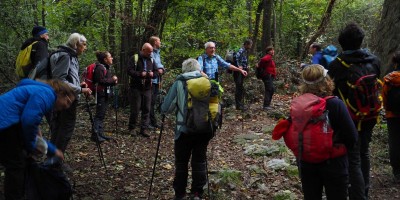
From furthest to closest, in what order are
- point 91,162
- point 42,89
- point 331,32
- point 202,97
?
point 331,32 < point 91,162 < point 202,97 < point 42,89

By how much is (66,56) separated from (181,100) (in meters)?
1.95

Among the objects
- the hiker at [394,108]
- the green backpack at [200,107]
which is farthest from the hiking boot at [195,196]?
the hiker at [394,108]

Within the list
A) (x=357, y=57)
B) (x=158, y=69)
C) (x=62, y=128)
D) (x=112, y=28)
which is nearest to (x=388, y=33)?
(x=357, y=57)

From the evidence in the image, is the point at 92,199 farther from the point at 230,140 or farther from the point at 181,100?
the point at 230,140

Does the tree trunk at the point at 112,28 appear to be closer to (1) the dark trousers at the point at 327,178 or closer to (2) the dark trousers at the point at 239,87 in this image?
(2) the dark trousers at the point at 239,87

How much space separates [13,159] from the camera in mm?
4055

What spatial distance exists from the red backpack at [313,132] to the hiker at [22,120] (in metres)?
2.33

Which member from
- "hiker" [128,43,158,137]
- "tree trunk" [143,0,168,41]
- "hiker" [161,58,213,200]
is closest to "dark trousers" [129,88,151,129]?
"hiker" [128,43,158,137]

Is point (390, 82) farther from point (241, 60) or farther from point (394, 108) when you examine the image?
point (241, 60)

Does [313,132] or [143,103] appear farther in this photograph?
[143,103]

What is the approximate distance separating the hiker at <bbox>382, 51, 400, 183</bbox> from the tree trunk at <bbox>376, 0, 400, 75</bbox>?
10.6 feet

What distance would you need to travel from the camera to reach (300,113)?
3.63 meters

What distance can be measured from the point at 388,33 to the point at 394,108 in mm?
3986

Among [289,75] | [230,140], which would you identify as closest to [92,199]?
[230,140]
